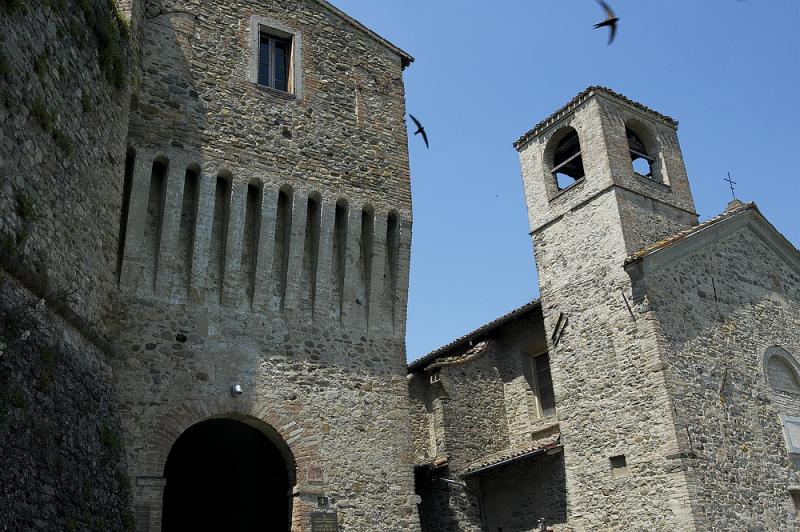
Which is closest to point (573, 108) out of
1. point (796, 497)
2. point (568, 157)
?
point (568, 157)

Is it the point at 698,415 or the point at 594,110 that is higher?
the point at 594,110

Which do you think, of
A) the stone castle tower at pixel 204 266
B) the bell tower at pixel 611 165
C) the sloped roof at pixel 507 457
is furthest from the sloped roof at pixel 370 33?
the sloped roof at pixel 507 457

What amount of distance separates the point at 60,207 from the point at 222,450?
7354 millimetres

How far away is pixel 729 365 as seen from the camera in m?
14.1

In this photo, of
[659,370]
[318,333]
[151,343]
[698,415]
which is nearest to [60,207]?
[151,343]

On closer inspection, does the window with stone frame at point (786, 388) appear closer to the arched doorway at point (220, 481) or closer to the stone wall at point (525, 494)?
the stone wall at point (525, 494)

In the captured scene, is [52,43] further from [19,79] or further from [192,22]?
[192,22]

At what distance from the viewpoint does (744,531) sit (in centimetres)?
1254

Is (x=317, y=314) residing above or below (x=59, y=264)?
above

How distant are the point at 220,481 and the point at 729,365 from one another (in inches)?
388

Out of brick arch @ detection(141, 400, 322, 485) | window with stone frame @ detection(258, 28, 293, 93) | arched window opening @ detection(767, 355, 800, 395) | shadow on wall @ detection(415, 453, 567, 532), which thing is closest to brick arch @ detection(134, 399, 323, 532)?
brick arch @ detection(141, 400, 322, 485)

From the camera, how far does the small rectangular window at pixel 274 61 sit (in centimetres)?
1261

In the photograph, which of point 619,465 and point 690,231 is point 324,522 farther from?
point 690,231

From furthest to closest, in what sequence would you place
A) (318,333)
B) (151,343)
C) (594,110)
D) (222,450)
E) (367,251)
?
(594,110) → (222,450) → (367,251) → (318,333) → (151,343)
